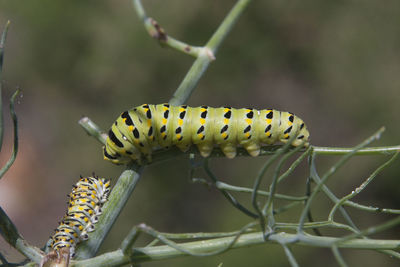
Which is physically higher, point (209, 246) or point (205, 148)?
point (205, 148)

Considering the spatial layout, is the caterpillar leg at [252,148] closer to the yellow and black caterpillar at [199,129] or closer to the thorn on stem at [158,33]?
the yellow and black caterpillar at [199,129]

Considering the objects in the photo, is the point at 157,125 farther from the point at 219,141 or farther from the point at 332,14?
the point at 332,14

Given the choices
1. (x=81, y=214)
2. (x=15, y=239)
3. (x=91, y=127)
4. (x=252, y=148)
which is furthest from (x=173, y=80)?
(x=15, y=239)

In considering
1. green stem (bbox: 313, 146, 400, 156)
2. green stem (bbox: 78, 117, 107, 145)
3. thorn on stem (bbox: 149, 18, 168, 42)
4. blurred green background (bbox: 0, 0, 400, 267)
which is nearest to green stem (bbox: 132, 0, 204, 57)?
thorn on stem (bbox: 149, 18, 168, 42)

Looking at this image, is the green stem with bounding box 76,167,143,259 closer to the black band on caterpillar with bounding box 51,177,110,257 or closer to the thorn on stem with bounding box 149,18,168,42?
the black band on caterpillar with bounding box 51,177,110,257

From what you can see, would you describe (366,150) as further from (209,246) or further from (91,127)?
(91,127)

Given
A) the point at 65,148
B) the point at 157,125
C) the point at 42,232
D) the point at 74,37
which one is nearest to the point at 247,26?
the point at 74,37

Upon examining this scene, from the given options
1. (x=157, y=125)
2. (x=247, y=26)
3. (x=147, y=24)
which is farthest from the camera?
(x=247, y=26)
